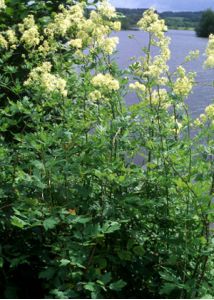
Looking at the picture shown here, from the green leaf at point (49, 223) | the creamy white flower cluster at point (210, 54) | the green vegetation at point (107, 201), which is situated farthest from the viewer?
the creamy white flower cluster at point (210, 54)

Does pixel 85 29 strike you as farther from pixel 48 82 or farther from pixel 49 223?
pixel 49 223

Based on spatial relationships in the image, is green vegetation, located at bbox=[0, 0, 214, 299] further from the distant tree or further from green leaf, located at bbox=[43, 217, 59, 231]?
the distant tree

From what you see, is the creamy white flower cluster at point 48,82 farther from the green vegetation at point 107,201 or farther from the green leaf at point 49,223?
the green leaf at point 49,223

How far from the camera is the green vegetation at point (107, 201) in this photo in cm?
251

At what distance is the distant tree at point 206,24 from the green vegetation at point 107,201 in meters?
38.6

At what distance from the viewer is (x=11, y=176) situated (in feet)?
9.96

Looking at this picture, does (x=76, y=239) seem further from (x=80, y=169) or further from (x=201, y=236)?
(x=201, y=236)

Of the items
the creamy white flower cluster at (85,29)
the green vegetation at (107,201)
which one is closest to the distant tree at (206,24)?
the creamy white flower cluster at (85,29)

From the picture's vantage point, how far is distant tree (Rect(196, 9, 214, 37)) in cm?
4350

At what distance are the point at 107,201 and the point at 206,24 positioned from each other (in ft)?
152

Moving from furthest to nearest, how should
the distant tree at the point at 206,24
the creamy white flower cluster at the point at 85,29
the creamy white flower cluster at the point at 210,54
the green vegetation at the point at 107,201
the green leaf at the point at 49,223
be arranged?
the distant tree at the point at 206,24 → the creamy white flower cluster at the point at 85,29 → the creamy white flower cluster at the point at 210,54 → the green vegetation at the point at 107,201 → the green leaf at the point at 49,223

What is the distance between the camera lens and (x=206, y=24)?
46.7 m

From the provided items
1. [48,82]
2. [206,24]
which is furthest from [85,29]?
[206,24]

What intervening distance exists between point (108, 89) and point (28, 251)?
1023mm
